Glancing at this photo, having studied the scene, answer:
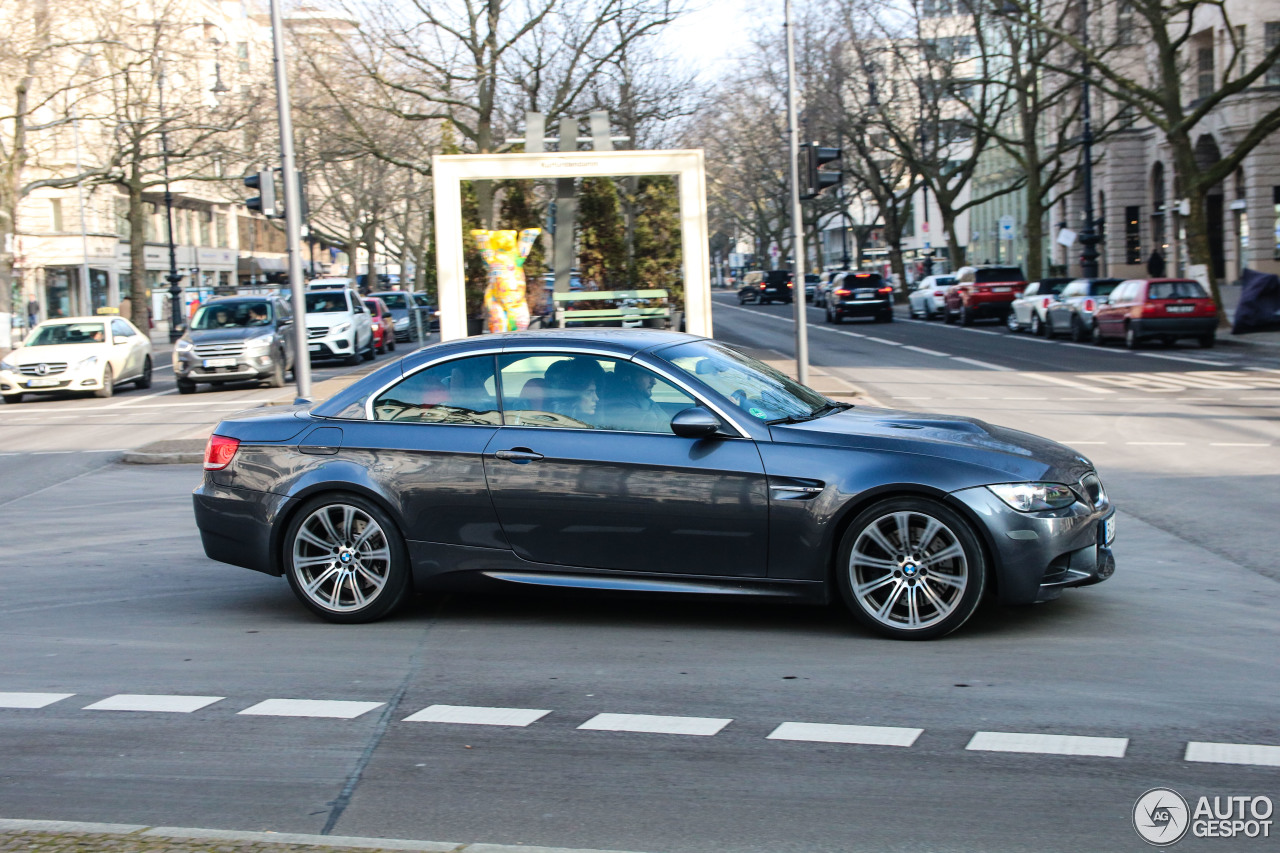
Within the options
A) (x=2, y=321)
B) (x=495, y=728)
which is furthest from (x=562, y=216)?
(x=2, y=321)

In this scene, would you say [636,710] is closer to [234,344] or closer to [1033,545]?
[1033,545]

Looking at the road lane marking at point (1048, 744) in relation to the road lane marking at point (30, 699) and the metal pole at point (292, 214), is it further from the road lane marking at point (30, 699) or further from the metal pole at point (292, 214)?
the metal pole at point (292, 214)

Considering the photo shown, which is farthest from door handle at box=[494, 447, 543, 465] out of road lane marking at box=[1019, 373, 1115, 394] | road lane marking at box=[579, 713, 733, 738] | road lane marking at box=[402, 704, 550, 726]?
road lane marking at box=[1019, 373, 1115, 394]

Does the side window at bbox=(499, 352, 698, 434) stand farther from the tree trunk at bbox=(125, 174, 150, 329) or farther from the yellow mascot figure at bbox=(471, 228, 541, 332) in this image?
the tree trunk at bbox=(125, 174, 150, 329)

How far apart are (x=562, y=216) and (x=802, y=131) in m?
32.7

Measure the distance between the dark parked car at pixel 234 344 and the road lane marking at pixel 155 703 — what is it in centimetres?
2011

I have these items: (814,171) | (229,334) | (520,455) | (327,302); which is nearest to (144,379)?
(229,334)

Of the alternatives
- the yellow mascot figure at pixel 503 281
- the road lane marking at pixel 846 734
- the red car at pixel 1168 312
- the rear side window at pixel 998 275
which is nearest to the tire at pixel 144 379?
the yellow mascot figure at pixel 503 281

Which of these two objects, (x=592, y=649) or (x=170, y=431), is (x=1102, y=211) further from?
(x=592, y=649)

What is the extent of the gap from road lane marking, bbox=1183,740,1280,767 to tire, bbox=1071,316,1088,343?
2975cm

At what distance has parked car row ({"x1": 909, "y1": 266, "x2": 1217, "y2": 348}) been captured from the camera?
93.7 ft

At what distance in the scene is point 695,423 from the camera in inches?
250

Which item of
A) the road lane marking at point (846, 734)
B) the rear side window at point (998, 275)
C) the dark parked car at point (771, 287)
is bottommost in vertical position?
the road lane marking at point (846, 734)

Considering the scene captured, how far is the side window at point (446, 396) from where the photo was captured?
6.94m
